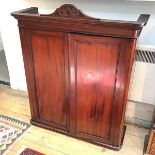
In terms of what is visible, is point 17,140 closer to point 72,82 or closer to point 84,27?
point 72,82

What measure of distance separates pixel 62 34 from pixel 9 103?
1.24 m

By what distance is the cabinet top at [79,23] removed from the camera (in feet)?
3.88

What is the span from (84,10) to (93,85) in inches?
25.1

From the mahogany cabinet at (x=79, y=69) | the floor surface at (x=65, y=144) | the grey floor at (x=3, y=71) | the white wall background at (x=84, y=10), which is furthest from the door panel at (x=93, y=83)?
the grey floor at (x=3, y=71)

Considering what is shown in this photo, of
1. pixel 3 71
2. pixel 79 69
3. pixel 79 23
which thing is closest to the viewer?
pixel 79 23

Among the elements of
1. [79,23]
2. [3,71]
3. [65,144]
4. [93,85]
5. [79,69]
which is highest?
[79,23]

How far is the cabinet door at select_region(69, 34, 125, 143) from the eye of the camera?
1.31 m

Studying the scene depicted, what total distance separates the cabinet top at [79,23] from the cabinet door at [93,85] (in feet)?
0.18

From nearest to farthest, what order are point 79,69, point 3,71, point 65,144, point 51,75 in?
point 79,69 < point 51,75 < point 65,144 < point 3,71

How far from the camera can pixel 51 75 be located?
5.13ft

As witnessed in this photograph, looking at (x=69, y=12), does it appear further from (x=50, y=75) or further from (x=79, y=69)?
(x=50, y=75)

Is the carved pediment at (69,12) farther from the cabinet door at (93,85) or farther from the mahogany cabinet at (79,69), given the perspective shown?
the cabinet door at (93,85)

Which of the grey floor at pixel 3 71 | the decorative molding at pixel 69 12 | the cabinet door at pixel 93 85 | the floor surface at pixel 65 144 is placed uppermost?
the decorative molding at pixel 69 12

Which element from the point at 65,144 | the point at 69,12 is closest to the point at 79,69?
the point at 69,12
